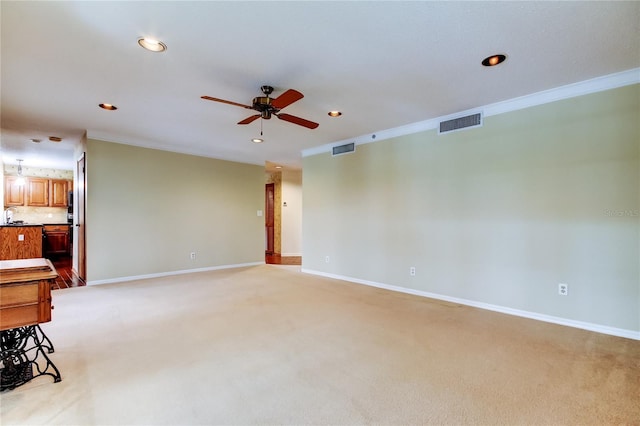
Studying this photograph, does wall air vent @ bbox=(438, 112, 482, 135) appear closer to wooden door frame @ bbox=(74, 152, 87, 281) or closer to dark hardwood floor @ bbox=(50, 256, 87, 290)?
wooden door frame @ bbox=(74, 152, 87, 281)

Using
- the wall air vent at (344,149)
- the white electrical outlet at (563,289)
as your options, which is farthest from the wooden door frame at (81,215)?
the white electrical outlet at (563,289)

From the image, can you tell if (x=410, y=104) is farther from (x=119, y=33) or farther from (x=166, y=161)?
(x=166, y=161)

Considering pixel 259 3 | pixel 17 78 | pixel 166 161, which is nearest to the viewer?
pixel 259 3

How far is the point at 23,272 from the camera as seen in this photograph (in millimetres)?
1887

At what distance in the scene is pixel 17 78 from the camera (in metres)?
2.94

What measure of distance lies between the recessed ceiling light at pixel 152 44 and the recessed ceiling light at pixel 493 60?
2.73 metres

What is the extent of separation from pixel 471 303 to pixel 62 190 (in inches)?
412

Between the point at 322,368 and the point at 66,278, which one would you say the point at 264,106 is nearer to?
the point at 322,368

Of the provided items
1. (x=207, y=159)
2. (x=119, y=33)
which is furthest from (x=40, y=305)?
(x=207, y=159)

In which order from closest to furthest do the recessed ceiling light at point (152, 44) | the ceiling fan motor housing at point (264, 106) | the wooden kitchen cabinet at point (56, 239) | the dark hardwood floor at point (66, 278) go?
the recessed ceiling light at point (152, 44) → the ceiling fan motor housing at point (264, 106) → the dark hardwood floor at point (66, 278) → the wooden kitchen cabinet at point (56, 239)

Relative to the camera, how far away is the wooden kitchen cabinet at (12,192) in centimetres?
762

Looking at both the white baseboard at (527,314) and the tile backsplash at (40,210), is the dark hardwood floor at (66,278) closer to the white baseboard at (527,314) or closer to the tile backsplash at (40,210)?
the tile backsplash at (40,210)

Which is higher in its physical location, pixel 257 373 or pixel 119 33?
pixel 119 33

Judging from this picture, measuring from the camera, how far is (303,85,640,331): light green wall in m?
2.98
